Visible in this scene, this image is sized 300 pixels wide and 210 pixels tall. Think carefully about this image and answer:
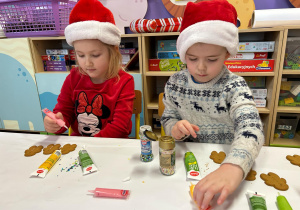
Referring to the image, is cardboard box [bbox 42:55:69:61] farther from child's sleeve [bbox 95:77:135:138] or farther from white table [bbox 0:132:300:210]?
white table [bbox 0:132:300:210]

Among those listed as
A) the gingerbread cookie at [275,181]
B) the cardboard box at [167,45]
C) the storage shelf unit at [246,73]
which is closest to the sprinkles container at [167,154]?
the gingerbread cookie at [275,181]

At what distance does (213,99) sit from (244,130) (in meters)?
0.22

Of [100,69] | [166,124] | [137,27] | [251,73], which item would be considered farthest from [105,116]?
[251,73]

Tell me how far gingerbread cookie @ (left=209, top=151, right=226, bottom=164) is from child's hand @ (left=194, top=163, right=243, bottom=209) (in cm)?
14

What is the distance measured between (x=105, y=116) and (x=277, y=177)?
2.41 ft

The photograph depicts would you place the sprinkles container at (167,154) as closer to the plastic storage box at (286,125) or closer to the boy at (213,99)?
the boy at (213,99)

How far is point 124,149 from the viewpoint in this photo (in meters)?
0.72

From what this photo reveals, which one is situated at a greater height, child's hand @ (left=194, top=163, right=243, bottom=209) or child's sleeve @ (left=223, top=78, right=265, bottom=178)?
child's sleeve @ (left=223, top=78, right=265, bottom=178)

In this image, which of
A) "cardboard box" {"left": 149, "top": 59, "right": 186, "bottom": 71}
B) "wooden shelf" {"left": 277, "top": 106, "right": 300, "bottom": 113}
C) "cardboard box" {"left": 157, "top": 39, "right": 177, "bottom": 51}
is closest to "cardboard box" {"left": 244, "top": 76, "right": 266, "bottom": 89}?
"wooden shelf" {"left": 277, "top": 106, "right": 300, "bottom": 113}

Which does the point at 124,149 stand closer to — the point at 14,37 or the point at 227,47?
the point at 227,47

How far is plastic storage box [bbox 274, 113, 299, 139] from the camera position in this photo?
179 centimetres

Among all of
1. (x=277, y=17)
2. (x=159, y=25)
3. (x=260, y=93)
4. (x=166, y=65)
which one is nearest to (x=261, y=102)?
(x=260, y=93)

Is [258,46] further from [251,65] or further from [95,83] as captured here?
[95,83]

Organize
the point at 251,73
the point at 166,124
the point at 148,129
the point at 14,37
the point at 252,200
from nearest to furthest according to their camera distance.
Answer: the point at 252,200, the point at 148,129, the point at 166,124, the point at 251,73, the point at 14,37
